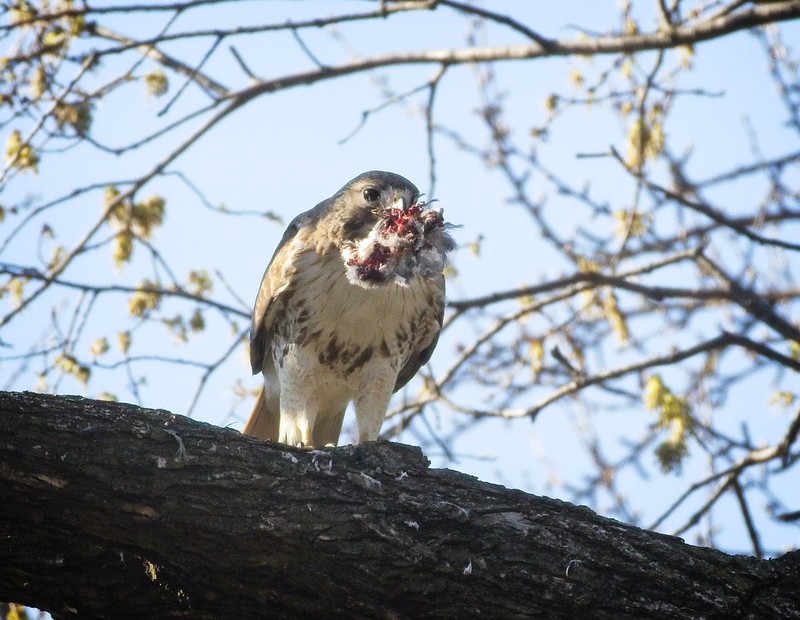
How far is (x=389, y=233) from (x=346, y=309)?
19.3 inches

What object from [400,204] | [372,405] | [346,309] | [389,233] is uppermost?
[400,204]


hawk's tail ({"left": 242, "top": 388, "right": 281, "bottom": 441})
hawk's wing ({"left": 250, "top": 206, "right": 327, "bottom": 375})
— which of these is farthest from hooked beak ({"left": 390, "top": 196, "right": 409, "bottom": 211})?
hawk's tail ({"left": 242, "top": 388, "right": 281, "bottom": 441})

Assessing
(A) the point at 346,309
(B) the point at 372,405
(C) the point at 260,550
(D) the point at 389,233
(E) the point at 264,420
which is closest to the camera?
(C) the point at 260,550

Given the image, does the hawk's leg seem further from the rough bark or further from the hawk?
the rough bark

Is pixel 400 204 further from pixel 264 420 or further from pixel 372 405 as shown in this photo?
pixel 264 420

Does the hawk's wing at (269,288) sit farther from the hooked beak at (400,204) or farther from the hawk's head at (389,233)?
the hooked beak at (400,204)

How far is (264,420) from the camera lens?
195 inches

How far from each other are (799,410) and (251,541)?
9.52ft

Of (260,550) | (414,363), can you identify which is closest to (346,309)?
(414,363)

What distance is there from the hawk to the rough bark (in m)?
1.43

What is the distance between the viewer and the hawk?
419 centimetres

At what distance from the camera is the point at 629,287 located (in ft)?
14.4

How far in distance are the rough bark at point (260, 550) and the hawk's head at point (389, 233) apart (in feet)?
4.27

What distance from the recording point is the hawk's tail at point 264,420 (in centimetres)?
494
